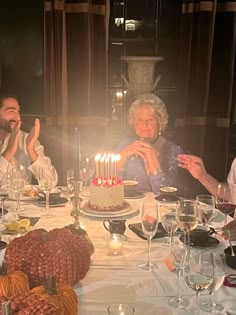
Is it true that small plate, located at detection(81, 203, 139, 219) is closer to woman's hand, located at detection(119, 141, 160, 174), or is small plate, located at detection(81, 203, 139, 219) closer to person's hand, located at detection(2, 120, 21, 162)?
woman's hand, located at detection(119, 141, 160, 174)

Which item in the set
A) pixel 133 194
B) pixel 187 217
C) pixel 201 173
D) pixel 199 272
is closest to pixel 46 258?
pixel 199 272

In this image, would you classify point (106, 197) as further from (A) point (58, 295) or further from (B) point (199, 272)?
(A) point (58, 295)

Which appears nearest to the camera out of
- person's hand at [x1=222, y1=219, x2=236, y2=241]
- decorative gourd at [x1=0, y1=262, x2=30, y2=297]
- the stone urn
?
decorative gourd at [x1=0, y1=262, x2=30, y2=297]

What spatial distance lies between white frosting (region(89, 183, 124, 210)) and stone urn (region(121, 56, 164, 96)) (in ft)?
5.34

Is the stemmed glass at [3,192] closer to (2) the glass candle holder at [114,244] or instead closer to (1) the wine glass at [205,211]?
(2) the glass candle holder at [114,244]

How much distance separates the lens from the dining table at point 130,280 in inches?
51.3

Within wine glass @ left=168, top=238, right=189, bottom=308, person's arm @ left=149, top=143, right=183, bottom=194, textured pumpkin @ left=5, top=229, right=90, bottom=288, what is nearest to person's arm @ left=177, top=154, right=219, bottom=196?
person's arm @ left=149, top=143, right=183, bottom=194

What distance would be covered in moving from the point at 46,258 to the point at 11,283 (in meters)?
0.20

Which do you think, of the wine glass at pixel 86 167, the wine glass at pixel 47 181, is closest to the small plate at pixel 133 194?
the wine glass at pixel 86 167

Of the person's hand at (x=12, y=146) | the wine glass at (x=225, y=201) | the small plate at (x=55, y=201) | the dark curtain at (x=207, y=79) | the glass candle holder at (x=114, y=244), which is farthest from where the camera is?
the dark curtain at (x=207, y=79)

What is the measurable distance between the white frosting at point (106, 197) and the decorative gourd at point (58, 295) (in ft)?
3.45

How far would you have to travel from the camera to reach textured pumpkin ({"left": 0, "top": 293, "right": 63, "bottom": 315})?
0.97m

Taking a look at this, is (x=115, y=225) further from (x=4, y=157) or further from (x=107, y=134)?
(x=107, y=134)

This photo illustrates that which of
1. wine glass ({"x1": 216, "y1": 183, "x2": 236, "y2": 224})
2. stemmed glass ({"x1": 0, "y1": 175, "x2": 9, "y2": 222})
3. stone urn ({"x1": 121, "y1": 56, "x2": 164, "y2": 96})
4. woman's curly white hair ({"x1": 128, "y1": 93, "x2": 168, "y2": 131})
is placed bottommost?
stemmed glass ({"x1": 0, "y1": 175, "x2": 9, "y2": 222})
